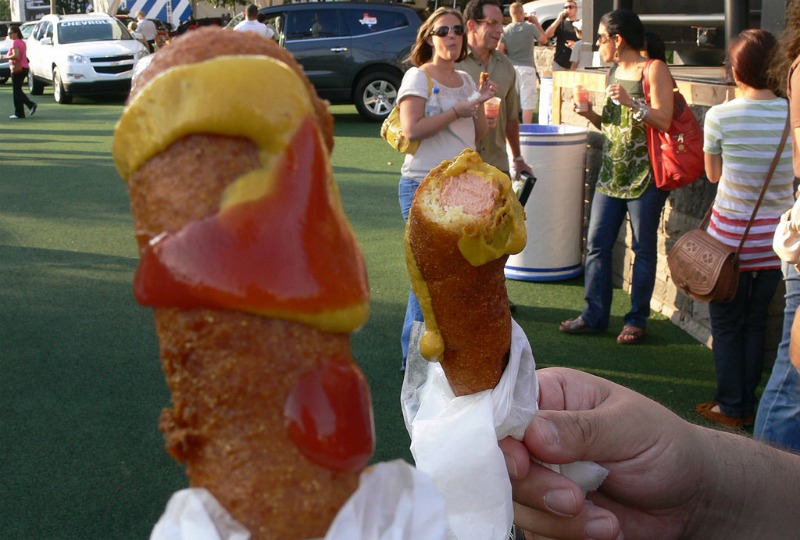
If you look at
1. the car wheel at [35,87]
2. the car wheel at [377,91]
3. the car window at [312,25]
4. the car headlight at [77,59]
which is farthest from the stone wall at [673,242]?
the car wheel at [35,87]

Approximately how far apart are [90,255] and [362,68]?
916 cm

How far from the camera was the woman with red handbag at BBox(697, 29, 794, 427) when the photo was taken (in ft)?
13.9

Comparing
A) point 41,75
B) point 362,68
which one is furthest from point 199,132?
point 41,75

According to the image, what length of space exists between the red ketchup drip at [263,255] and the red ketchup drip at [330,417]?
82 mm

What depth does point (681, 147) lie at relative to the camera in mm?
5086

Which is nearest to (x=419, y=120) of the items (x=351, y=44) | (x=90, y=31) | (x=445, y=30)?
(x=445, y=30)

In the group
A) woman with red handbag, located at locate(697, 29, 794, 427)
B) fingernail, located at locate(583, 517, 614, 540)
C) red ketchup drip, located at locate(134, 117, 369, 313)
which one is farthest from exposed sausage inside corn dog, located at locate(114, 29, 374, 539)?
woman with red handbag, located at locate(697, 29, 794, 427)

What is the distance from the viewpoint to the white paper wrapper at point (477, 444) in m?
1.59

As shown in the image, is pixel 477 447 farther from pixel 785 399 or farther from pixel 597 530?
pixel 785 399

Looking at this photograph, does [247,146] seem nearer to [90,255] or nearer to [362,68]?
[90,255]

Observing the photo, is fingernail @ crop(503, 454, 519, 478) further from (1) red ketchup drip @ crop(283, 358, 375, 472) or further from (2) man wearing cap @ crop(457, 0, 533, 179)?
(2) man wearing cap @ crop(457, 0, 533, 179)

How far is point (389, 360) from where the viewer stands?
17.2 feet

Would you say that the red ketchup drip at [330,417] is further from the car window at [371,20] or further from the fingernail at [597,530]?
the car window at [371,20]

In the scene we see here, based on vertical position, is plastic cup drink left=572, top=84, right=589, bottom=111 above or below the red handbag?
above
